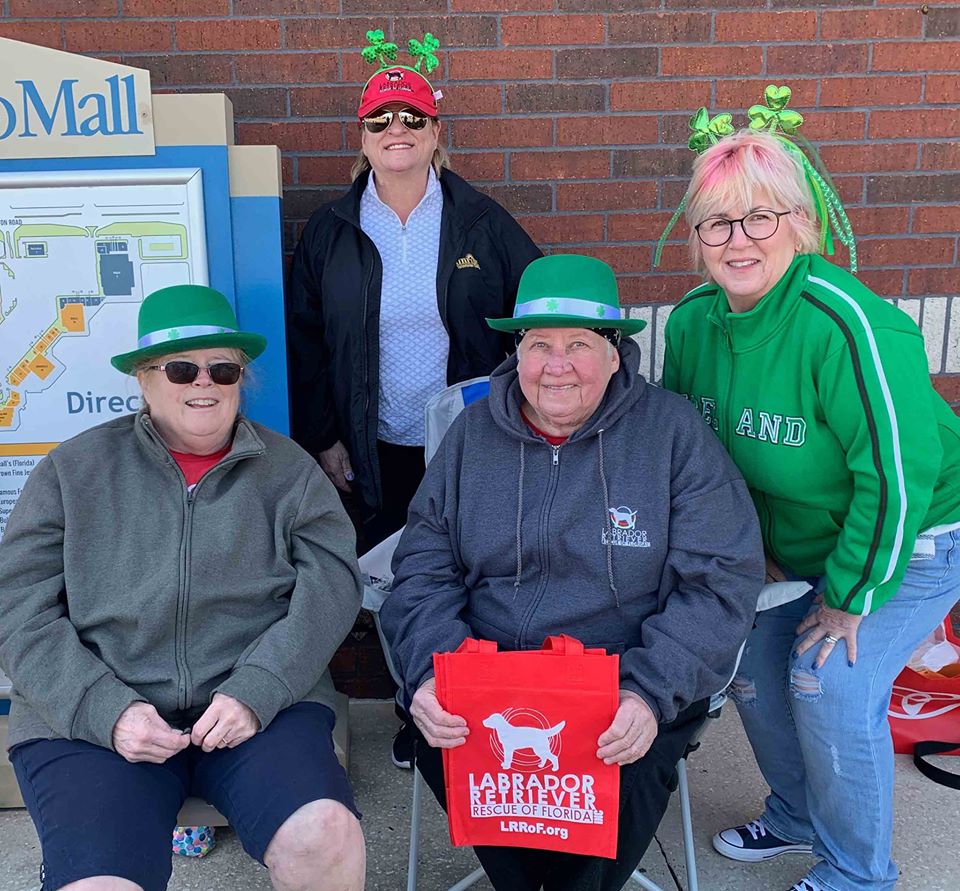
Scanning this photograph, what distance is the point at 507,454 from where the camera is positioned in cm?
228

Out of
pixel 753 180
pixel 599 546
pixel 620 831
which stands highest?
pixel 753 180

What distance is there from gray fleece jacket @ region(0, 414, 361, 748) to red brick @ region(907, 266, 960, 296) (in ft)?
7.63

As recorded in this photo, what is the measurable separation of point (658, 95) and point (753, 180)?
114cm

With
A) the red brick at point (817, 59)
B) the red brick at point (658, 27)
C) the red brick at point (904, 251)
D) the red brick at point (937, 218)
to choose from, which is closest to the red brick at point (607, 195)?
the red brick at point (658, 27)

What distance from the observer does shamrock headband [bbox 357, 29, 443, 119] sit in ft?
8.86

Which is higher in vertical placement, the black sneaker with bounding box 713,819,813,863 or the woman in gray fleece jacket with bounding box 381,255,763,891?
the woman in gray fleece jacket with bounding box 381,255,763,891

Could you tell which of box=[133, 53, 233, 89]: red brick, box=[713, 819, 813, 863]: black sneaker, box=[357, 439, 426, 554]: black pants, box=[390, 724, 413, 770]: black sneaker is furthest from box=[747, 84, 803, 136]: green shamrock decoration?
box=[390, 724, 413, 770]: black sneaker

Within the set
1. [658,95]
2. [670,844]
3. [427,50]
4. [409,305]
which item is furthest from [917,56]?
[670,844]

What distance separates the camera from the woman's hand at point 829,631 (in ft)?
7.32

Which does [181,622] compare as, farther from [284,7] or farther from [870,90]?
[870,90]

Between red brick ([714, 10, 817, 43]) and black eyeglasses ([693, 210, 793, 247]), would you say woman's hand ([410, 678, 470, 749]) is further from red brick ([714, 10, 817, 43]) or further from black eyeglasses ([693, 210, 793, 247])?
red brick ([714, 10, 817, 43])

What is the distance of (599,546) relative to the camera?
217 centimetres

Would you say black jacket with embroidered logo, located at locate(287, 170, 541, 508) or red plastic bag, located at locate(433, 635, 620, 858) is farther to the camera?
black jacket with embroidered logo, located at locate(287, 170, 541, 508)

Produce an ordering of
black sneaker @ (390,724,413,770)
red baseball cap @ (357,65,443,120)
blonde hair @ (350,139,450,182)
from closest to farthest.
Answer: red baseball cap @ (357,65,443,120), blonde hair @ (350,139,450,182), black sneaker @ (390,724,413,770)
